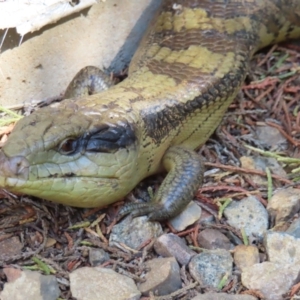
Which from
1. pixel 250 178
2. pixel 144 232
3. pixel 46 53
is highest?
pixel 46 53

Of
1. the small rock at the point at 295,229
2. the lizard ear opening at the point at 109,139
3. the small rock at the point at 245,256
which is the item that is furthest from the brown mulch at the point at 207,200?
the lizard ear opening at the point at 109,139

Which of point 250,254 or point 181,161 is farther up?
point 181,161

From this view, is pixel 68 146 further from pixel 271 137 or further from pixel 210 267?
pixel 271 137

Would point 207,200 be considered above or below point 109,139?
below

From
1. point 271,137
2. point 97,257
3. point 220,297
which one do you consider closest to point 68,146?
point 97,257

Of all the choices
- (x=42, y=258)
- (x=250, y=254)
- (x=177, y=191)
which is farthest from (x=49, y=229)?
(x=250, y=254)

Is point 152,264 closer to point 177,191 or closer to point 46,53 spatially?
point 177,191

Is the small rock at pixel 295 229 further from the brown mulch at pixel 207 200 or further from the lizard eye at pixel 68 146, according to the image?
the lizard eye at pixel 68 146
